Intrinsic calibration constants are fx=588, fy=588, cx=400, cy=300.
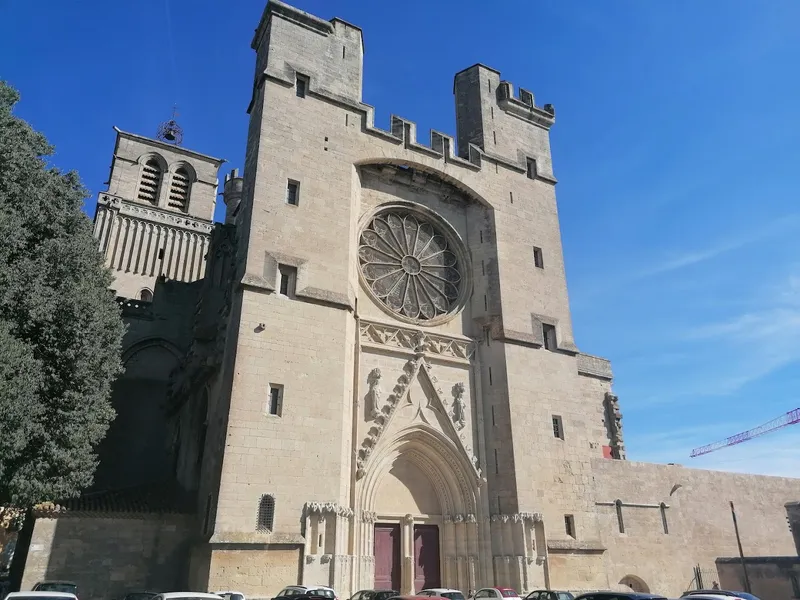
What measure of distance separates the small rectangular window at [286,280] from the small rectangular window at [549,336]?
28.6 feet

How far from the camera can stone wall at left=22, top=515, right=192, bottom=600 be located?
1276 cm

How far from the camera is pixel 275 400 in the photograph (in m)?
14.5

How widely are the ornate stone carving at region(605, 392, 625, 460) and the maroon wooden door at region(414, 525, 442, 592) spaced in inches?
411

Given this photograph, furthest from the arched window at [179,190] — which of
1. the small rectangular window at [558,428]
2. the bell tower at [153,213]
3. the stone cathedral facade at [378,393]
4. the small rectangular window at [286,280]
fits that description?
the small rectangular window at [558,428]

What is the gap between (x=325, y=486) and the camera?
14062 mm

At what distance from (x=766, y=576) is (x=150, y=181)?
3872 centimetres

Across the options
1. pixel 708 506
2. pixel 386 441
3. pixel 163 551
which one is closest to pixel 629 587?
pixel 708 506

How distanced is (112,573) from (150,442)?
8.56m

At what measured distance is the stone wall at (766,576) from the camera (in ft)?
64.0

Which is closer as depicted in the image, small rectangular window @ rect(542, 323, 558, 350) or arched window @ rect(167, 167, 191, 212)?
small rectangular window @ rect(542, 323, 558, 350)

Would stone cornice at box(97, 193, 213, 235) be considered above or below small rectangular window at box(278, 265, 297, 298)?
above

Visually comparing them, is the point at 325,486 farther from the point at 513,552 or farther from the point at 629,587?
the point at 629,587

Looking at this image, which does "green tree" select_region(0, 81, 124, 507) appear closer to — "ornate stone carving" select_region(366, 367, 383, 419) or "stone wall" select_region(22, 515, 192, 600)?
"stone wall" select_region(22, 515, 192, 600)

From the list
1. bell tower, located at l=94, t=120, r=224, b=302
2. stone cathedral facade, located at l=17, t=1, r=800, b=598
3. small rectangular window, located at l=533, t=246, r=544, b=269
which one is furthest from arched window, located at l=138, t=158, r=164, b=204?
small rectangular window, located at l=533, t=246, r=544, b=269
